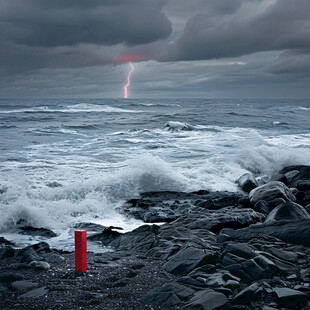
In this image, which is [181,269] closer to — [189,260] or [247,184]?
[189,260]

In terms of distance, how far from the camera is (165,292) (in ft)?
13.2

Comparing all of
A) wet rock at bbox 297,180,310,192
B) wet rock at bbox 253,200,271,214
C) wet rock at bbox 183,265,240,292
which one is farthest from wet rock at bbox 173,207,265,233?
wet rock at bbox 297,180,310,192

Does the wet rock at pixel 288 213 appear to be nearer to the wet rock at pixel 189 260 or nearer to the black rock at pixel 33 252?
the wet rock at pixel 189 260

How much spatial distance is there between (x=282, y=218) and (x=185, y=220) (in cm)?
164

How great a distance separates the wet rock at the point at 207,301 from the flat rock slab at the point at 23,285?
178 cm

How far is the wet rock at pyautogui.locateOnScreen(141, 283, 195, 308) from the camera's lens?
3875mm

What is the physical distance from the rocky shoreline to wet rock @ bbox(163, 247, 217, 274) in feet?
0.04

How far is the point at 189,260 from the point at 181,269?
0.58 ft

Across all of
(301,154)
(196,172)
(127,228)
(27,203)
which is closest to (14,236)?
(27,203)

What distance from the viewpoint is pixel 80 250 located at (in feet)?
15.5

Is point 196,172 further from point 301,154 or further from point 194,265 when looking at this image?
point 194,265

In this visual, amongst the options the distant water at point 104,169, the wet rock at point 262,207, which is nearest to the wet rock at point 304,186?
the distant water at point 104,169

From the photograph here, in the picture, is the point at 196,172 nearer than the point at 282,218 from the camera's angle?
No

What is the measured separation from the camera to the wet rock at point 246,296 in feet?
12.6
